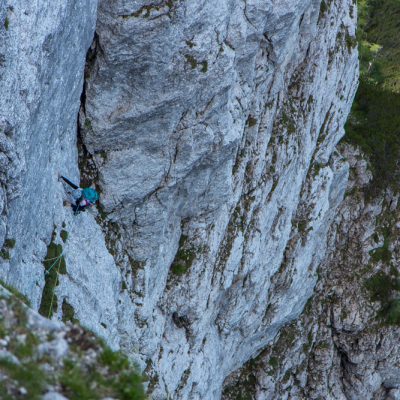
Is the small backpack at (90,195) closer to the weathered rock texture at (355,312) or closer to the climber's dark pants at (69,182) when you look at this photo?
the climber's dark pants at (69,182)

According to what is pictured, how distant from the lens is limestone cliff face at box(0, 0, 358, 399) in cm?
1856

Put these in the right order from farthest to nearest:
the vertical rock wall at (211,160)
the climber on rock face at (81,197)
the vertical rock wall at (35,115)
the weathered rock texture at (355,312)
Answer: the weathered rock texture at (355,312) → the vertical rock wall at (211,160) → the climber on rock face at (81,197) → the vertical rock wall at (35,115)

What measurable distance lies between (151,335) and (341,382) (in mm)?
27691

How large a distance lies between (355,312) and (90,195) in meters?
33.3

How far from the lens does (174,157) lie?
2461 centimetres

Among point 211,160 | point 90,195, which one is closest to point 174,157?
point 211,160

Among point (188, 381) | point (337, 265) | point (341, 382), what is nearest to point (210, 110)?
point (188, 381)

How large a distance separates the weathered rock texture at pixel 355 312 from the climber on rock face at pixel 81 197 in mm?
29202

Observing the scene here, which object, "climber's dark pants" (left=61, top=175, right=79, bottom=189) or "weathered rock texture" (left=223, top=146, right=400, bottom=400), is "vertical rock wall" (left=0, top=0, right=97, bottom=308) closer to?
"climber's dark pants" (left=61, top=175, right=79, bottom=189)

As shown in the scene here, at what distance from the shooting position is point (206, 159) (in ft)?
84.6

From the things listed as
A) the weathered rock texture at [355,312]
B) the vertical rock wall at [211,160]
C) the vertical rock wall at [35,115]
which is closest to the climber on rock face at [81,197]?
the vertical rock wall at [35,115]

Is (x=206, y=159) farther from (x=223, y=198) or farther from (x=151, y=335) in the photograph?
(x=151, y=335)

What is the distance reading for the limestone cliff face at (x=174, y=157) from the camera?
18.6m

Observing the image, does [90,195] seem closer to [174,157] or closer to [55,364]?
[174,157]
